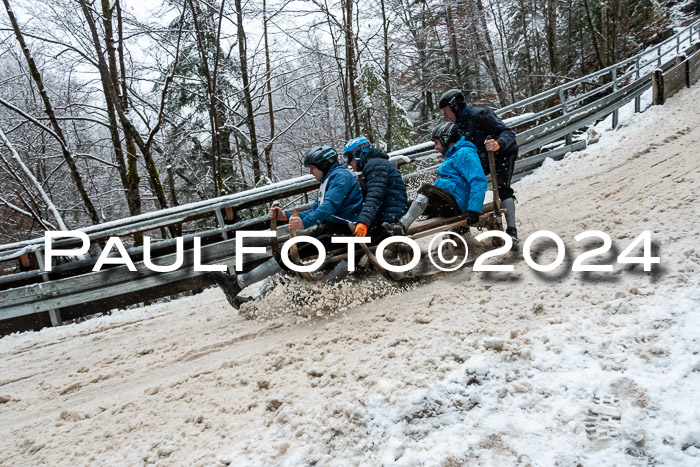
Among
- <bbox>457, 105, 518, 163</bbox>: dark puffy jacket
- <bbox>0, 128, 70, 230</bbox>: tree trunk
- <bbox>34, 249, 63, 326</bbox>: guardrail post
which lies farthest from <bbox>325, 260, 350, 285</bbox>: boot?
<bbox>0, 128, 70, 230</bbox>: tree trunk

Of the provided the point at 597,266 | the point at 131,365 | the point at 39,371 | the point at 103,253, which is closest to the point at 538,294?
the point at 597,266

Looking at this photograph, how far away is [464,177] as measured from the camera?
213 inches

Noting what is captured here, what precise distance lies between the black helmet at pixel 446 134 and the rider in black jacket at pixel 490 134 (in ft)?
0.60

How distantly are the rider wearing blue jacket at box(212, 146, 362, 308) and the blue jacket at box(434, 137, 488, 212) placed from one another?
117 cm

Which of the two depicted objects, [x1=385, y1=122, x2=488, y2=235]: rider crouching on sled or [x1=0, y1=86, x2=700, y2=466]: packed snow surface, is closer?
[x1=0, y1=86, x2=700, y2=466]: packed snow surface

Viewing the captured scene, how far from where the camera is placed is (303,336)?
162 inches

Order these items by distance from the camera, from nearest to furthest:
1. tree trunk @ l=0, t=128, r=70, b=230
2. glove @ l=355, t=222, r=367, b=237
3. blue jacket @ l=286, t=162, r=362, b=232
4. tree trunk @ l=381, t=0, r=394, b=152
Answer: glove @ l=355, t=222, r=367, b=237
blue jacket @ l=286, t=162, r=362, b=232
tree trunk @ l=0, t=128, r=70, b=230
tree trunk @ l=381, t=0, r=394, b=152

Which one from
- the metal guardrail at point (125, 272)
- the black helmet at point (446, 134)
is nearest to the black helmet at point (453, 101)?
the black helmet at point (446, 134)

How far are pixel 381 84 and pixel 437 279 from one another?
10546mm

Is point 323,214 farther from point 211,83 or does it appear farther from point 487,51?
point 487,51

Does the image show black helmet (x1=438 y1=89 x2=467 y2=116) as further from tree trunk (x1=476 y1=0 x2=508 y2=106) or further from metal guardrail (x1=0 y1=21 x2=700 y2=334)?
tree trunk (x1=476 y1=0 x2=508 y2=106)

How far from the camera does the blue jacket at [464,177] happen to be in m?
5.16

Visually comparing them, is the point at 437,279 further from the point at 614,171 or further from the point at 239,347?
the point at 614,171

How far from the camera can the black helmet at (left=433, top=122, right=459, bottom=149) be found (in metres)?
5.57
